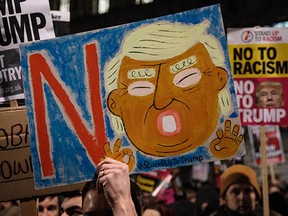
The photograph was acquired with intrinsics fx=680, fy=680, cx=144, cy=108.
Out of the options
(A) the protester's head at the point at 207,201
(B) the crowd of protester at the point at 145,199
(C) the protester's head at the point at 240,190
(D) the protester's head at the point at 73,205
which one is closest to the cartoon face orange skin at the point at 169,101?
(B) the crowd of protester at the point at 145,199

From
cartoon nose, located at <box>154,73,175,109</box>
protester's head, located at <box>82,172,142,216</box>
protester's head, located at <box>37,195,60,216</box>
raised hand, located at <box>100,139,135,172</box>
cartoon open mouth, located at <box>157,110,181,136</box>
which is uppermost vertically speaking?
cartoon nose, located at <box>154,73,175,109</box>

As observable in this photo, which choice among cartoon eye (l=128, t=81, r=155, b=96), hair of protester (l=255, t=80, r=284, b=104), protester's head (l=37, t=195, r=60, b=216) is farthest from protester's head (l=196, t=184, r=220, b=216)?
cartoon eye (l=128, t=81, r=155, b=96)

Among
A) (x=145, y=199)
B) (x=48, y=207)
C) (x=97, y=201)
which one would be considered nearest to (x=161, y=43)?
(x=97, y=201)

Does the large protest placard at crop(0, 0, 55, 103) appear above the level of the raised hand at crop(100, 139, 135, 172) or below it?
above

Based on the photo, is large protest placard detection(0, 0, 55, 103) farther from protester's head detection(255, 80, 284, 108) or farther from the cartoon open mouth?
protester's head detection(255, 80, 284, 108)

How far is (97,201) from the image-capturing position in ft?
8.60

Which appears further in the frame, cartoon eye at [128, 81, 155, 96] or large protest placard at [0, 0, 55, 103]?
large protest placard at [0, 0, 55, 103]

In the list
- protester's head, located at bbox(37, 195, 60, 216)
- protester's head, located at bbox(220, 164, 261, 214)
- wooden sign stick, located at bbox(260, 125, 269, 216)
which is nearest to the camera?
protester's head, located at bbox(37, 195, 60, 216)

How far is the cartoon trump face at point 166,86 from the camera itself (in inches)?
113

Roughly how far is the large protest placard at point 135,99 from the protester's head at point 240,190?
237 cm

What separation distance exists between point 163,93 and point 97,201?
56 centimetres

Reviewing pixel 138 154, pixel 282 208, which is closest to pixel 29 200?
pixel 138 154

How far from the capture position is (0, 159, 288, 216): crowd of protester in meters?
2.55

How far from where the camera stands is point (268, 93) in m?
4.97
